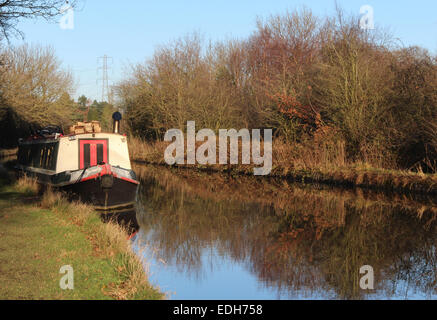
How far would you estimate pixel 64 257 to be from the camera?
24.4 ft

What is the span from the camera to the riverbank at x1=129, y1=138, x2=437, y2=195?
53.8 ft

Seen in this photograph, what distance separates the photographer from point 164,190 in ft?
66.7

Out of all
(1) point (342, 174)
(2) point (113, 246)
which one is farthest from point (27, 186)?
(1) point (342, 174)

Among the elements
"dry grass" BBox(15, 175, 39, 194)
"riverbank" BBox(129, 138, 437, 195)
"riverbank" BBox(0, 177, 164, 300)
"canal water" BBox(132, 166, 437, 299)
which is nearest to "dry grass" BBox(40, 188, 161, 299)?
"riverbank" BBox(0, 177, 164, 300)

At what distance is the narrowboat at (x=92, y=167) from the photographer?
14344mm

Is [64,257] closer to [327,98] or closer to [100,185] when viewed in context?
[100,185]

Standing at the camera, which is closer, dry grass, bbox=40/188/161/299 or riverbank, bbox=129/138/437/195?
dry grass, bbox=40/188/161/299

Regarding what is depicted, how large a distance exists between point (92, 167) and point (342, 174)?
32.4 feet

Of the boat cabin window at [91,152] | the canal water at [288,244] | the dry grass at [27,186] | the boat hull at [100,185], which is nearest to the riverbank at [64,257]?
the canal water at [288,244]

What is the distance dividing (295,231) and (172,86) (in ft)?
77.1

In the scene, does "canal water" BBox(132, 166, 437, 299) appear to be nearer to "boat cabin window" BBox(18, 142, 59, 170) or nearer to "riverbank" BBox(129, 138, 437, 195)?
"riverbank" BBox(129, 138, 437, 195)

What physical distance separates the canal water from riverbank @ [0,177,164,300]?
0.54 m
